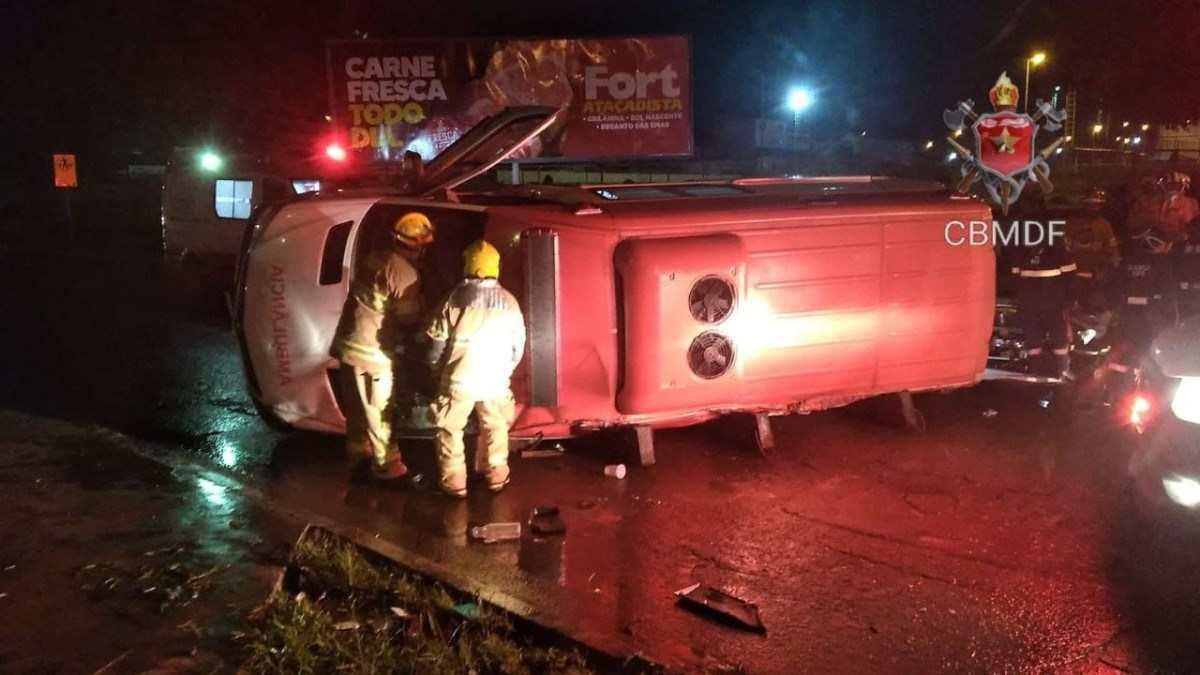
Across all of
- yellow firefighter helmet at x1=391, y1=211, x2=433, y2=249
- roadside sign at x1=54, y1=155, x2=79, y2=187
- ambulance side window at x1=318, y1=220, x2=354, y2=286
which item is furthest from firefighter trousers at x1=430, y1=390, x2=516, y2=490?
roadside sign at x1=54, y1=155, x2=79, y2=187

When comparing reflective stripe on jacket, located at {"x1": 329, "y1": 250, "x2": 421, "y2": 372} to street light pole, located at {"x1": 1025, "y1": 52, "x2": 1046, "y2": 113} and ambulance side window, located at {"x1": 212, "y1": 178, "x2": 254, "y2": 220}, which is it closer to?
ambulance side window, located at {"x1": 212, "y1": 178, "x2": 254, "y2": 220}

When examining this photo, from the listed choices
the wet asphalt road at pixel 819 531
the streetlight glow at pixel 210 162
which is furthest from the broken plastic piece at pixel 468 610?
the streetlight glow at pixel 210 162

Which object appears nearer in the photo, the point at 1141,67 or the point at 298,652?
the point at 298,652

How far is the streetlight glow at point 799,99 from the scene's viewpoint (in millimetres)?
39844

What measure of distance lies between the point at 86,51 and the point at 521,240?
31582 millimetres

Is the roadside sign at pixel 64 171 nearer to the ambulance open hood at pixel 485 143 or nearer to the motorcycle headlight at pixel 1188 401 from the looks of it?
the ambulance open hood at pixel 485 143

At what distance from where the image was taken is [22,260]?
2058 cm

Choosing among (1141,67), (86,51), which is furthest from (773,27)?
(1141,67)

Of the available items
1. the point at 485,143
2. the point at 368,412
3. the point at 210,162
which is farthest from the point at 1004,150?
the point at 210,162

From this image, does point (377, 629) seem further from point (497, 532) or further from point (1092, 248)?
point (1092, 248)

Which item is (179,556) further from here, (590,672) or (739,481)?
(739,481)

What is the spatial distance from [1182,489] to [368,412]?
435 centimetres

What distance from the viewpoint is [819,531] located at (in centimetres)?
581

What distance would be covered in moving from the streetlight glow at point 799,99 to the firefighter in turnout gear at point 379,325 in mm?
35299
